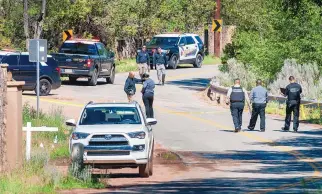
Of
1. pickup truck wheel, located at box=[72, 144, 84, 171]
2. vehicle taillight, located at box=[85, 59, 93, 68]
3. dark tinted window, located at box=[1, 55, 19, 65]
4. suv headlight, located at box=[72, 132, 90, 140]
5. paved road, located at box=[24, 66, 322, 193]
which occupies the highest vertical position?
dark tinted window, located at box=[1, 55, 19, 65]

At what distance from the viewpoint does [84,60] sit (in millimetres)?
46938

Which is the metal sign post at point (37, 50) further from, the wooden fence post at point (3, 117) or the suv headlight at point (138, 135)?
the suv headlight at point (138, 135)

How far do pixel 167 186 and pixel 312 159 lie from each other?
648 centimetres

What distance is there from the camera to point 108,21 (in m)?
61.8

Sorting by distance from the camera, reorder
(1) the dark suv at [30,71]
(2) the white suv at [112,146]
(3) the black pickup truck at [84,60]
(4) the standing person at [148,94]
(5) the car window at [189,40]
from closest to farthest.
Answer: (2) the white suv at [112,146], (4) the standing person at [148,94], (1) the dark suv at [30,71], (3) the black pickup truck at [84,60], (5) the car window at [189,40]

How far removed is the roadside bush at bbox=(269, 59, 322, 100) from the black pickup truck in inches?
347

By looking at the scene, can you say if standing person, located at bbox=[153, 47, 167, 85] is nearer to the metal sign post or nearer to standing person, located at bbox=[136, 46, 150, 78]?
standing person, located at bbox=[136, 46, 150, 78]

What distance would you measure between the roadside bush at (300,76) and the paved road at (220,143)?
3.03 metres

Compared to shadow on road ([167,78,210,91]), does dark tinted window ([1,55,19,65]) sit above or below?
above

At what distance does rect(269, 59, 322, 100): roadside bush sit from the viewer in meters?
42.3

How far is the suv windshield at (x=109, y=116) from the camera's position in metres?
22.2

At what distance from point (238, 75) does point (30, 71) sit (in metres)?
10.1

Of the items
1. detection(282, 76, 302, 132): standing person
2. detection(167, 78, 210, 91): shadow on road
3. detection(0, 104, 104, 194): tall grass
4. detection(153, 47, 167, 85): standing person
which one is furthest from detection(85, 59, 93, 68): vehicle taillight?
detection(0, 104, 104, 194): tall grass

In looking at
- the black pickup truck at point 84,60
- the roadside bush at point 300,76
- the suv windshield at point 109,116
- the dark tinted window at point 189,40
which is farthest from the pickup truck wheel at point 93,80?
the suv windshield at point 109,116
